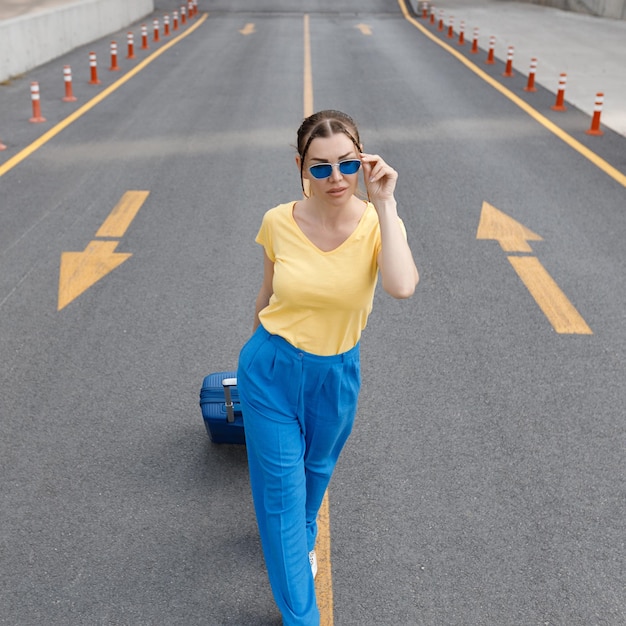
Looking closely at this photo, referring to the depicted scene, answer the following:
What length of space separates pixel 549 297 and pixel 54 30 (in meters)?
19.2

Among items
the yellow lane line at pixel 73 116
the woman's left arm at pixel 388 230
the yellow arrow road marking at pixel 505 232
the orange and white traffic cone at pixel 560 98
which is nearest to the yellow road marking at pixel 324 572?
the woman's left arm at pixel 388 230

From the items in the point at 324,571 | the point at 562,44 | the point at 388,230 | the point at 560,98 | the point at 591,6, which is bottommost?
the point at 591,6

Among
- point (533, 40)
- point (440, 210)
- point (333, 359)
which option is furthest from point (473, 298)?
point (533, 40)

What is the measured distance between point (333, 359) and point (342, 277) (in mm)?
329

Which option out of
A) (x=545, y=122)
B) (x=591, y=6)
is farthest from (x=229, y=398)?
(x=591, y=6)

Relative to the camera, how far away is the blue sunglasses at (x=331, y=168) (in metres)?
3.70

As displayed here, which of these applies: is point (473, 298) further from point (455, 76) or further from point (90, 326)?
point (455, 76)

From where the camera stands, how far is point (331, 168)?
3707mm

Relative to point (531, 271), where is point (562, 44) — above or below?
below

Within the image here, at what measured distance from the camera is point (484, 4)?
4319cm

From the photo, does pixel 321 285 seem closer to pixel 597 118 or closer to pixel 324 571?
pixel 324 571

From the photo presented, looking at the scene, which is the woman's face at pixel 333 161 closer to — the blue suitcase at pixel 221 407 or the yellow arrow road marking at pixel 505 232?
the blue suitcase at pixel 221 407

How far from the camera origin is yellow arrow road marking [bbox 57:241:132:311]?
8586 millimetres

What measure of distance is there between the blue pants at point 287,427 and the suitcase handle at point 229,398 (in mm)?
1470
